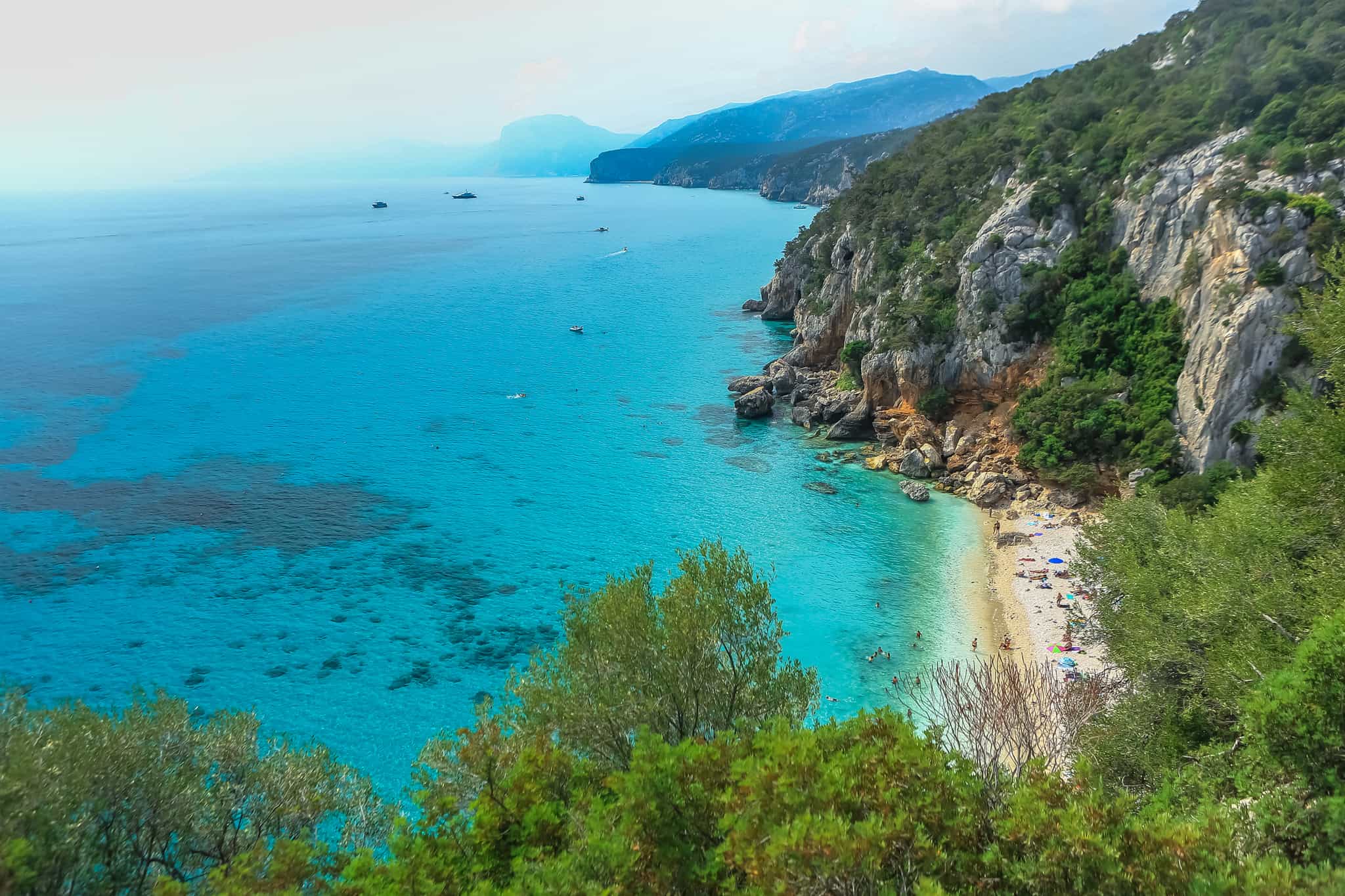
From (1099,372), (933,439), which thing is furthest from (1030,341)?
(933,439)

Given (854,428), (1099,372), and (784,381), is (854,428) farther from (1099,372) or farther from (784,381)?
(1099,372)

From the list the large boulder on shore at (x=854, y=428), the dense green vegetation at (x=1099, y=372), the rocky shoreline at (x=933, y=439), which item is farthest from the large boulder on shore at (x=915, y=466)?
the large boulder on shore at (x=854, y=428)

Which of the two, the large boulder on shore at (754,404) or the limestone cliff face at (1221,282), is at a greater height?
the limestone cliff face at (1221,282)

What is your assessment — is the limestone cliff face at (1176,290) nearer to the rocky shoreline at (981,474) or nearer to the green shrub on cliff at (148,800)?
the rocky shoreline at (981,474)

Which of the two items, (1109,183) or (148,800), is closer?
(148,800)

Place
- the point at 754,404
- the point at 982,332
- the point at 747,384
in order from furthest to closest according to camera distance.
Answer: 1. the point at 747,384
2. the point at 754,404
3. the point at 982,332
